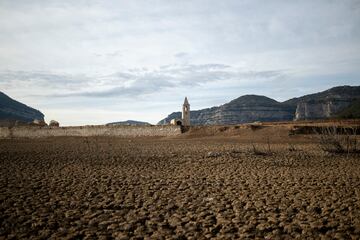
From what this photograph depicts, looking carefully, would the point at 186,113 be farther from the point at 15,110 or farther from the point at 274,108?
the point at 15,110

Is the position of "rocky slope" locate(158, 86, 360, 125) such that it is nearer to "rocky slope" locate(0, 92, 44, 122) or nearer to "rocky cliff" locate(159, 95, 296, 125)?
"rocky cliff" locate(159, 95, 296, 125)

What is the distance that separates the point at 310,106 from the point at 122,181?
88.7 meters

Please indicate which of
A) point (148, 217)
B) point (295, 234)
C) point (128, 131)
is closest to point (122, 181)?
point (148, 217)

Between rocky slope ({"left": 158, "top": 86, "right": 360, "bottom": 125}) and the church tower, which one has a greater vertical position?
rocky slope ({"left": 158, "top": 86, "right": 360, "bottom": 125})

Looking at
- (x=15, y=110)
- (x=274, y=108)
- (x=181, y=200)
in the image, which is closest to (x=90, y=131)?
(x=181, y=200)

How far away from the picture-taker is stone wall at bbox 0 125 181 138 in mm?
33656

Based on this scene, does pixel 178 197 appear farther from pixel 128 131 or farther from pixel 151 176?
pixel 128 131

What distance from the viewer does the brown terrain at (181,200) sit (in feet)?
16.7

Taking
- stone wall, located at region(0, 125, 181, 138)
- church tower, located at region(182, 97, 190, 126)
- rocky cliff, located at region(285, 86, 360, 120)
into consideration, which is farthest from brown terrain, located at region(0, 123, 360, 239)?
rocky cliff, located at region(285, 86, 360, 120)

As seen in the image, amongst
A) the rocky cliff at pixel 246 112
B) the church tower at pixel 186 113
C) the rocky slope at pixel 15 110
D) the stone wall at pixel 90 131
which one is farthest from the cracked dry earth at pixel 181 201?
the rocky slope at pixel 15 110

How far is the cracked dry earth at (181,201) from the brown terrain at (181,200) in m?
0.02

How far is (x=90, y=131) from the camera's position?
3744 centimetres

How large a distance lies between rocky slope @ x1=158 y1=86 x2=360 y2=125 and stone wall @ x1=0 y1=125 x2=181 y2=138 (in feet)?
208

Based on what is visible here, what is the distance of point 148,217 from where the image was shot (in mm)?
5812
